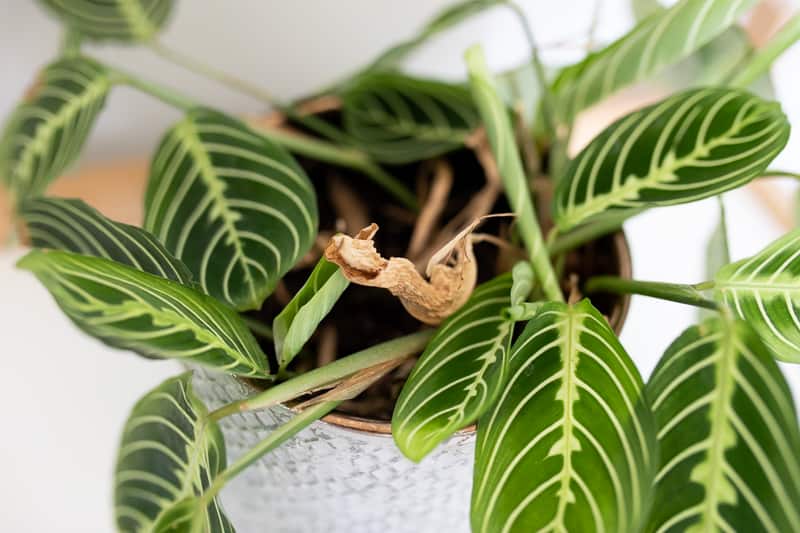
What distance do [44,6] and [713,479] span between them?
585mm

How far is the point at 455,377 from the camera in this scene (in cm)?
43

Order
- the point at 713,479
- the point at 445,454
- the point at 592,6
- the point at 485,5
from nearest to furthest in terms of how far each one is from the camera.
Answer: the point at 713,479, the point at 445,454, the point at 485,5, the point at 592,6

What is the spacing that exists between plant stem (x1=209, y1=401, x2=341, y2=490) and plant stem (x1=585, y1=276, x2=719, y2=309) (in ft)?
0.66

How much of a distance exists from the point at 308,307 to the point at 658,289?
0.22 metres

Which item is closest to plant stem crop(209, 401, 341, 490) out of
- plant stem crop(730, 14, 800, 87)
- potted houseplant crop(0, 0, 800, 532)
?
potted houseplant crop(0, 0, 800, 532)

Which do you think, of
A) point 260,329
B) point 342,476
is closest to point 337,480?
point 342,476

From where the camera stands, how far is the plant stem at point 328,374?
0.41 m

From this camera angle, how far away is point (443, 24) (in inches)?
23.6

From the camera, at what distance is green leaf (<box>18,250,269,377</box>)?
1.13ft

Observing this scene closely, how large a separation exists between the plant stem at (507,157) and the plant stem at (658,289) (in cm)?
5

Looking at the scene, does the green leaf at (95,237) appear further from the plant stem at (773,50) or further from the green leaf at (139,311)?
the plant stem at (773,50)

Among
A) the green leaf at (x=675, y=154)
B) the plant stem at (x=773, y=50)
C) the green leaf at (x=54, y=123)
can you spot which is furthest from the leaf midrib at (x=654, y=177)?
the green leaf at (x=54, y=123)

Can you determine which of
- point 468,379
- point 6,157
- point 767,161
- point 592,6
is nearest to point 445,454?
point 468,379

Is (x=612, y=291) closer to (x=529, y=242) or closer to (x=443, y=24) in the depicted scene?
(x=529, y=242)
